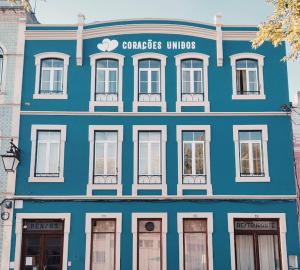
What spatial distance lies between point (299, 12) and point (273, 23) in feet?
3.70

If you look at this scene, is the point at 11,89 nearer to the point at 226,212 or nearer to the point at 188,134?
the point at 188,134

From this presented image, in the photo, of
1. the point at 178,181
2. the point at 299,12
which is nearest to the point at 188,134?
the point at 178,181

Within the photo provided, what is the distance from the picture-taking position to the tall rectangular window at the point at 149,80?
60.0ft

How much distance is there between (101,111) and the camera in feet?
59.0

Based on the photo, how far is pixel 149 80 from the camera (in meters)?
18.5

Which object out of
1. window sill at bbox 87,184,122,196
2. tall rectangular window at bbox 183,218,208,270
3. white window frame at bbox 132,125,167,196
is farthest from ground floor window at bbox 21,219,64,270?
tall rectangular window at bbox 183,218,208,270

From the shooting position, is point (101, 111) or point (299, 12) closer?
point (299, 12)

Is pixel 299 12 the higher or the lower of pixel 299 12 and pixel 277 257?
the higher

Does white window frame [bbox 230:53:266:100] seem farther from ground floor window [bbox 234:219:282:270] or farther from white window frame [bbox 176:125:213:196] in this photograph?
ground floor window [bbox 234:219:282:270]

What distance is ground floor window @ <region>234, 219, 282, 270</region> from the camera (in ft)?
55.8

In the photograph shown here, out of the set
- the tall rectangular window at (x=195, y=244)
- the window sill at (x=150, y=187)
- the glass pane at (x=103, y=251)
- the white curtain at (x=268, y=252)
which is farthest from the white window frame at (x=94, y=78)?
the white curtain at (x=268, y=252)

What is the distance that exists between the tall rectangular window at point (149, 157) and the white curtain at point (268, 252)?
4402mm

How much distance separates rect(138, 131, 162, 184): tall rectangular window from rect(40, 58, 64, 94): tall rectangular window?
3744 millimetres

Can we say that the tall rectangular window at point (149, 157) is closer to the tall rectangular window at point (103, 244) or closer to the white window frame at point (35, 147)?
the tall rectangular window at point (103, 244)
